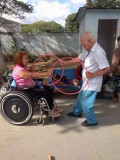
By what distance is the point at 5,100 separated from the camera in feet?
14.2

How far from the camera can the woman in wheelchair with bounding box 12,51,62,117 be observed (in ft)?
13.8

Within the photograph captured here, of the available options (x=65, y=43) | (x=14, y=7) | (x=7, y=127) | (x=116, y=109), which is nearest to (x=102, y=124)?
(x=116, y=109)

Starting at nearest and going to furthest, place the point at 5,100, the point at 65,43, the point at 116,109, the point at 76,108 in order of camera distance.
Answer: the point at 5,100 → the point at 76,108 → the point at 116,109 → the point at 65,43

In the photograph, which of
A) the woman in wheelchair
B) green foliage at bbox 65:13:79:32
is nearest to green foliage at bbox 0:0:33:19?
the woman in wheelchair

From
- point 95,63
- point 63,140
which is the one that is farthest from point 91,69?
point 63,140

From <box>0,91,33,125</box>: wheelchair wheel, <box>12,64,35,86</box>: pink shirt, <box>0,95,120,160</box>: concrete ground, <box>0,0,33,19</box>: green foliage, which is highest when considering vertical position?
<box>0,0,33,19</box>: green foliage

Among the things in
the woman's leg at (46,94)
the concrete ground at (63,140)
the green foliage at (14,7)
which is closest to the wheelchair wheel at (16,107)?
the concrete ground at (63,140)

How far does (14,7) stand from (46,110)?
10.6m

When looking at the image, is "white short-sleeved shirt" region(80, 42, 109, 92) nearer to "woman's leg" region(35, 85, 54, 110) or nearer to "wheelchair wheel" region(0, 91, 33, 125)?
"woman's leg" region(35, 85, 54, 110)

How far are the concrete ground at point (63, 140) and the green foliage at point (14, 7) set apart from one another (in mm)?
9840

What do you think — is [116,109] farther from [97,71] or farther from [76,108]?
[97,71]

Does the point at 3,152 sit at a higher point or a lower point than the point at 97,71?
lower

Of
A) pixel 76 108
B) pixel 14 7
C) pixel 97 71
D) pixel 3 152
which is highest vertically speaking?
pixel 14 7

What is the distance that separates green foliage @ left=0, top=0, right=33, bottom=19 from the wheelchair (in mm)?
9577
